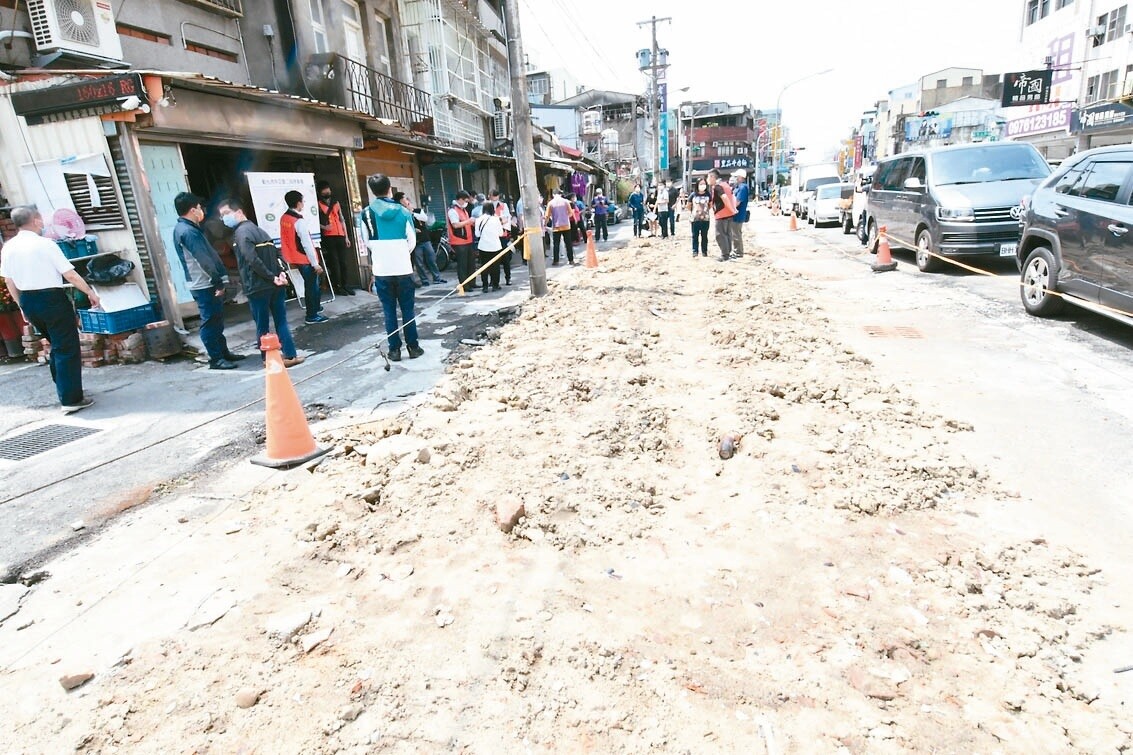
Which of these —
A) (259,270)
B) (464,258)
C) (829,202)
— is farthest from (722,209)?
(829,202)

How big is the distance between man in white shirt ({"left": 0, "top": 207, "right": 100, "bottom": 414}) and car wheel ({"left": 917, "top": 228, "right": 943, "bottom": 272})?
11.8m

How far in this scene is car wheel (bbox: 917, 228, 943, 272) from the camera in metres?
11.0

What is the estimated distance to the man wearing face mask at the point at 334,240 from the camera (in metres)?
10.6

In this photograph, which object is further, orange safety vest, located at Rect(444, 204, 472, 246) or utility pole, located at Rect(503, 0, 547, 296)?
orange safety vest, located at Rect(444, 204, 472, 246)

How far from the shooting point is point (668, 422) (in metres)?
4.61

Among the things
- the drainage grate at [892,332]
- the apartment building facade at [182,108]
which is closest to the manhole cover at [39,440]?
the apartment building facade at [182,108]

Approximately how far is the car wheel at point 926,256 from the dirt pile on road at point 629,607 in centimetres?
774

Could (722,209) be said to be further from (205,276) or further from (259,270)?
(205,276)

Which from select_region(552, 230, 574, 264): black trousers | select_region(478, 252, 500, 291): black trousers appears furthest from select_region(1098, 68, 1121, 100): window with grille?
select_region(478, 252, 500, 291): black trousers

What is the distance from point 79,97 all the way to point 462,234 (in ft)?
18.4

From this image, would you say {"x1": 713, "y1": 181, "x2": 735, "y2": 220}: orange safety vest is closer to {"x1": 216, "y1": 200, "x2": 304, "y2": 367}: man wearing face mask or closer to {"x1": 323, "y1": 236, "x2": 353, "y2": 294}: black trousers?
{"x1": 323, "y1": 236, "x2": 353, "y2": 294}: black trousers

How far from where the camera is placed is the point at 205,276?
21.8 ft

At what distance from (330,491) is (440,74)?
16957mm

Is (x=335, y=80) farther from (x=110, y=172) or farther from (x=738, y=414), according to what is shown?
(x=738, y=414)
